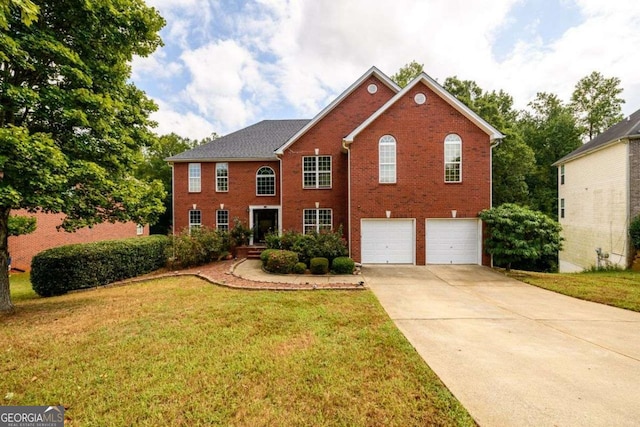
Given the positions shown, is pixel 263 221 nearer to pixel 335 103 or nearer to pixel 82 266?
pixel 335 103

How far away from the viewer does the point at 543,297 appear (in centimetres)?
766

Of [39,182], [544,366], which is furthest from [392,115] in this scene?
[39,182]

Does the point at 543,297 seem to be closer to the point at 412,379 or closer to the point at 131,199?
the point at 412,379

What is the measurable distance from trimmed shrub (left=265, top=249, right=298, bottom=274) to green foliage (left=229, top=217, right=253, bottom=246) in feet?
18.2

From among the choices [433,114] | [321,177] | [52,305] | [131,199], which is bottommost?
[52,305]

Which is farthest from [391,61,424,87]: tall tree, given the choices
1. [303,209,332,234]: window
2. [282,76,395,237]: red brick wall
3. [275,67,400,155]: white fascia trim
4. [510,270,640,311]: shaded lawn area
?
[510,270,640,311]: shaded lawn area

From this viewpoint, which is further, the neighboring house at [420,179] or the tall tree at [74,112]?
the neighboring house at [420,179]

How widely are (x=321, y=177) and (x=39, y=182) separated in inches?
431

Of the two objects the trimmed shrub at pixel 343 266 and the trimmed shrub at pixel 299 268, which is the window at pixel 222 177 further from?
the trimmed shrub at pixel 343 266

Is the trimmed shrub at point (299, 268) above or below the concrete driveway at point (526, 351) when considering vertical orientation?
above

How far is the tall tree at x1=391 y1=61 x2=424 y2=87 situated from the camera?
947 inches

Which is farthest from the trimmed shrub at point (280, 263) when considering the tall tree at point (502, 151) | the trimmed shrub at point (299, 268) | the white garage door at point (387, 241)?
the tall tree at point (502, 151)

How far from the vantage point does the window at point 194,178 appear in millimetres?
17062

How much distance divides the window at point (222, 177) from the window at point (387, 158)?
10.0 m
